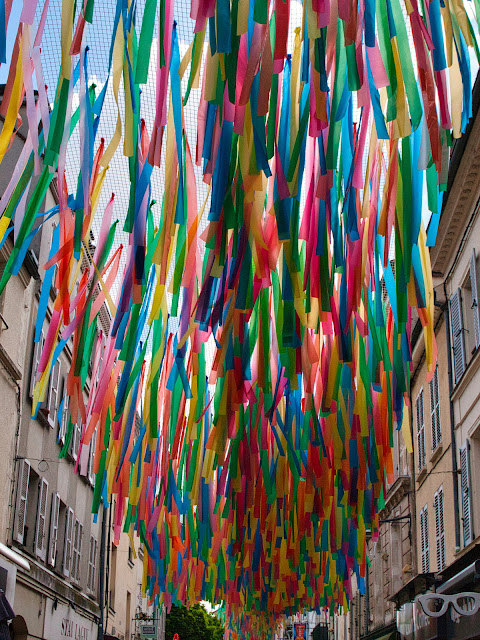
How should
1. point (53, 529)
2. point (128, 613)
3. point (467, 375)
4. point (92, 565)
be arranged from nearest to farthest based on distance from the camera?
point (467, 375) < point (53, 529) < point (92, 565) < point (128, 613)

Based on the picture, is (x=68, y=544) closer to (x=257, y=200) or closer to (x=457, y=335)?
(x=457, y=335)

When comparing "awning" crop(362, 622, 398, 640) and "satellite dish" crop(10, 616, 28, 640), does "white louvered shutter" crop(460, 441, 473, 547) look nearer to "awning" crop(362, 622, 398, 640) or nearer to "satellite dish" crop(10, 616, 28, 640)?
"awning" crop(362, 622, 398, 640)

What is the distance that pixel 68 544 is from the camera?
15.7 meters

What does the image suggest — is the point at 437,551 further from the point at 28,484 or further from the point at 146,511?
the point at 146,511

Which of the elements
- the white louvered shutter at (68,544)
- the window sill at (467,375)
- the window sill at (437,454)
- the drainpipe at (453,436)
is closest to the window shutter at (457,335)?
the window sill at (467,375)

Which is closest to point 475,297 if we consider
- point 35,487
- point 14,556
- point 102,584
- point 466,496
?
point 466,496

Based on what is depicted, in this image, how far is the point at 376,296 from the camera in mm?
5508

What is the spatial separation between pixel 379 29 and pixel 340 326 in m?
1.59

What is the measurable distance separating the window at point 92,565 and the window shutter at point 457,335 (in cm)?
948

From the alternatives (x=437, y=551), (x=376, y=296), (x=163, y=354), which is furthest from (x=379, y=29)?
(x=437, y=551)

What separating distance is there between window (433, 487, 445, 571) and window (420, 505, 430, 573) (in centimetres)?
105

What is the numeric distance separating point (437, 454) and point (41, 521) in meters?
6.19

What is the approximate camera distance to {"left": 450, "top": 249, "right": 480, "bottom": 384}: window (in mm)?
11617

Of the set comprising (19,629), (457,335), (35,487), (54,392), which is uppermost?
(457,335)
